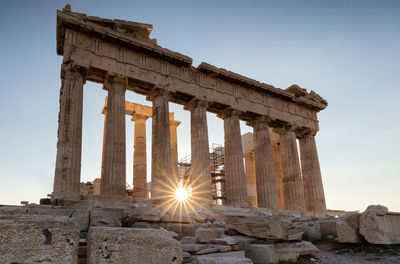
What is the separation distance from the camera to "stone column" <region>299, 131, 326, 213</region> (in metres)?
24.5

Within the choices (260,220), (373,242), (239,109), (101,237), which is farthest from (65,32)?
(373,242)

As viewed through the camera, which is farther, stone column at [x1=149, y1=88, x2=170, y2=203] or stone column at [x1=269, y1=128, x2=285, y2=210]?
stone column at [x1=269, y1=128, x2=285, y2=210]

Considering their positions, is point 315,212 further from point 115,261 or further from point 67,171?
point 115,261

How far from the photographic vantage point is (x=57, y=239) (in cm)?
365

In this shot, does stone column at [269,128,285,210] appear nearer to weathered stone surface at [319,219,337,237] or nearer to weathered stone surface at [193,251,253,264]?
weathered stone surface at [319,219,337,237]

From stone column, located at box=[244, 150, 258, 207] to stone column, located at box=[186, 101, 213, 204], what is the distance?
975 cm

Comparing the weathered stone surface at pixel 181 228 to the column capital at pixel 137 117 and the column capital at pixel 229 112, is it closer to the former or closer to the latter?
the column capital at pixel 229 112

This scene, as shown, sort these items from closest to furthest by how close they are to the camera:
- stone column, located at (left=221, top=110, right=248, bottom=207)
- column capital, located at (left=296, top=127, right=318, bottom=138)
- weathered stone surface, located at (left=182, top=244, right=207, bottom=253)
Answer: weathered stone surface, located at (left=182, top=244, right=207, bottom=253) → stone column, located at (left=221, top=110, right=248, bottom=207) → column capital, located at (left=296, top=127, right=318, bottom=138)

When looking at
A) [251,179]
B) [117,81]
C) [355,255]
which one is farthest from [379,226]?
[251,179]

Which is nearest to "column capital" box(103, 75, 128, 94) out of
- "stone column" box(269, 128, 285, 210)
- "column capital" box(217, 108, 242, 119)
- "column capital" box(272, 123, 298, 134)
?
"column capital" box(217, 108, 242, 119)

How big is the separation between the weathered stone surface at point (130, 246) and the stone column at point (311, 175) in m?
22.0

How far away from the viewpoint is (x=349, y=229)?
9594mm

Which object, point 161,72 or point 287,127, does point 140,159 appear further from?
point 287,127

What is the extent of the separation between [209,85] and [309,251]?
1431 cm
